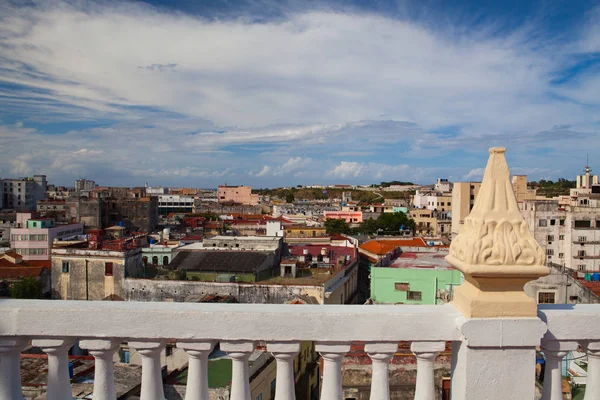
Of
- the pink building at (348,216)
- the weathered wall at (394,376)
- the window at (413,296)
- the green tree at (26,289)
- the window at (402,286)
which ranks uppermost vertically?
the weathered wall at (394,376)

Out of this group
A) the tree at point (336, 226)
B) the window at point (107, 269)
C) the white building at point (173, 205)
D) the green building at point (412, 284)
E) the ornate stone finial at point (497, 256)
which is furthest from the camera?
the white building at point (173, 205)

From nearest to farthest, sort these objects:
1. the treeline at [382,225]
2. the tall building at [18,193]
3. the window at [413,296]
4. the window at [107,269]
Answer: the window at [413,296] → the window at [107,269] → the treeline at [382,225] → the tall building at [18,193]

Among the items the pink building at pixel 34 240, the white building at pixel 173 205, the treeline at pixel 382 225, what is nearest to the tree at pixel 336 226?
the treeline at pixel 382 225

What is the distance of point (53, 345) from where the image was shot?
304cm

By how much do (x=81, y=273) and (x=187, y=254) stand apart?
678 cm

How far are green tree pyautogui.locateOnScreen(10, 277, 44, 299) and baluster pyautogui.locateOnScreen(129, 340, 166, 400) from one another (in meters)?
31.0

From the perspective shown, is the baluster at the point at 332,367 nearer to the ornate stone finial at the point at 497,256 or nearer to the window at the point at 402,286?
the ornate stone finial at the point at 497,256

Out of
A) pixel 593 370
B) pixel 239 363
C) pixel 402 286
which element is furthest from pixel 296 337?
pixel 402 286

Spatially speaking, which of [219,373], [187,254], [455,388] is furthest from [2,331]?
[187,254]

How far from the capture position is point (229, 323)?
9.72 ft

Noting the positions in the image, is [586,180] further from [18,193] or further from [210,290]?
[18,193]

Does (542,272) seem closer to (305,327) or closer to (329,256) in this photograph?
(305,327)

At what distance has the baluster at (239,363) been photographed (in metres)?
2.99

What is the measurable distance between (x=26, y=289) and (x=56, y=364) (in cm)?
3139
